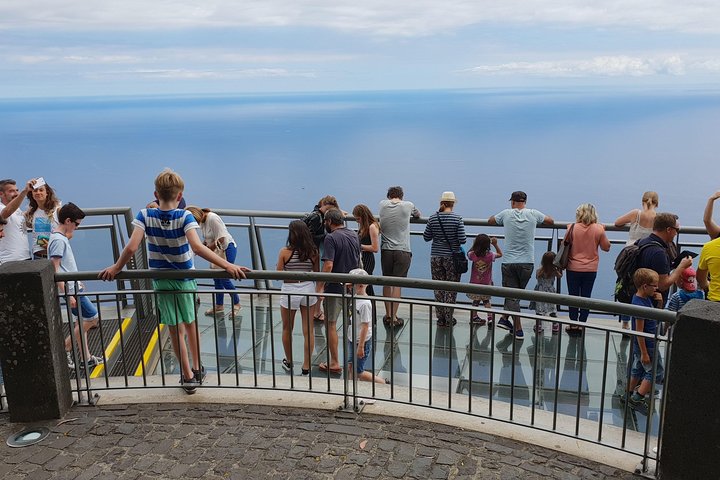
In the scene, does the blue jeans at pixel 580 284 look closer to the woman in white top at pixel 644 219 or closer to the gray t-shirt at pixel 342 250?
the woman in white top at pixel 644 219

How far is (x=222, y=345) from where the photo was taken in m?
8.28

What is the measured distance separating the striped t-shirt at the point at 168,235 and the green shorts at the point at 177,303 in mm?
154

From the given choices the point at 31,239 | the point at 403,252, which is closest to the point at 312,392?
the point at 403,252

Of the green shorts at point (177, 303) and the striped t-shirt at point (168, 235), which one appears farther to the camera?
the green shorts at point (177, 303)

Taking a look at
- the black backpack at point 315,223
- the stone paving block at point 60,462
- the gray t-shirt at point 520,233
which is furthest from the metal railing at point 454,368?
the black backpack at point 315,223

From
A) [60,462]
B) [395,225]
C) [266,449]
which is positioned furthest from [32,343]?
[395,225]

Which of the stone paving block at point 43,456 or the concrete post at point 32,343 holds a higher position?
the concrete post at point 32,343

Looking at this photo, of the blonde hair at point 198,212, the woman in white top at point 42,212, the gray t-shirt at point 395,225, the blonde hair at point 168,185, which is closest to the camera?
the blonde hair at point 168,185

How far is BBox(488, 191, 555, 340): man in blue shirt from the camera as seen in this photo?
8.41m

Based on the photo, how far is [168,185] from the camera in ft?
18.2

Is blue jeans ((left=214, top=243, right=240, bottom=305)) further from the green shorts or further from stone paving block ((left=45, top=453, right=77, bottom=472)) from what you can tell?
stone paving block ((left=45, top=453, right=77, bottom=472))

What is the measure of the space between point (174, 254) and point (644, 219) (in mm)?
5704

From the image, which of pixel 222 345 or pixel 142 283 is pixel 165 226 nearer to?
pixel 222 345

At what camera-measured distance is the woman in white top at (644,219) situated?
26.5 ft
